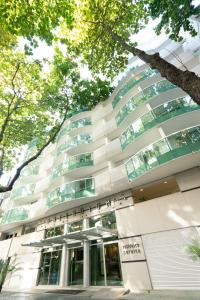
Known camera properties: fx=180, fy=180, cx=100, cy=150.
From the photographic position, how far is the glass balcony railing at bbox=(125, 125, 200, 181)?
31.3 feet

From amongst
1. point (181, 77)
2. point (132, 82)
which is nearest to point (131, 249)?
point (181, 77)

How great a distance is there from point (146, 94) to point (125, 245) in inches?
449

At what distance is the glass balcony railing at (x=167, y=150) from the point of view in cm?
955

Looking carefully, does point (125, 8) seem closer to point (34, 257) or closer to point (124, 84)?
point (124, 84)

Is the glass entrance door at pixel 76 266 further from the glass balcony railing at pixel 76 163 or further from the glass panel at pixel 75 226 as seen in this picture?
the glass balcony railing at pixel 76 163

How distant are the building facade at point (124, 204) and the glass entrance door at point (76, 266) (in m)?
0.06

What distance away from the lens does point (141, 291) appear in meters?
8.96

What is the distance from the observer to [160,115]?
1254 cm

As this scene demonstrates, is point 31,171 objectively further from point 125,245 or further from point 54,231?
point 125,245

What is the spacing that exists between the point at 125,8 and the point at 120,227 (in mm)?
14129

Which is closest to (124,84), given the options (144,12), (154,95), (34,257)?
(154,95)

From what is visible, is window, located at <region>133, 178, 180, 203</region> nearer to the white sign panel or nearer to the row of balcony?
the row of balcony

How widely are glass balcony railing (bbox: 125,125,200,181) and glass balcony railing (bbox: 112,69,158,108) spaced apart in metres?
9.25

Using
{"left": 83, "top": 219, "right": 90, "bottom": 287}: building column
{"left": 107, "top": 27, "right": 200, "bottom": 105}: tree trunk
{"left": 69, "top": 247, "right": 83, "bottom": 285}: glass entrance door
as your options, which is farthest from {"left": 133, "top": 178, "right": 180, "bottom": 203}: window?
{"left": 107, "top": 27, "right": 200, "bottom": 105}: tree trunk
